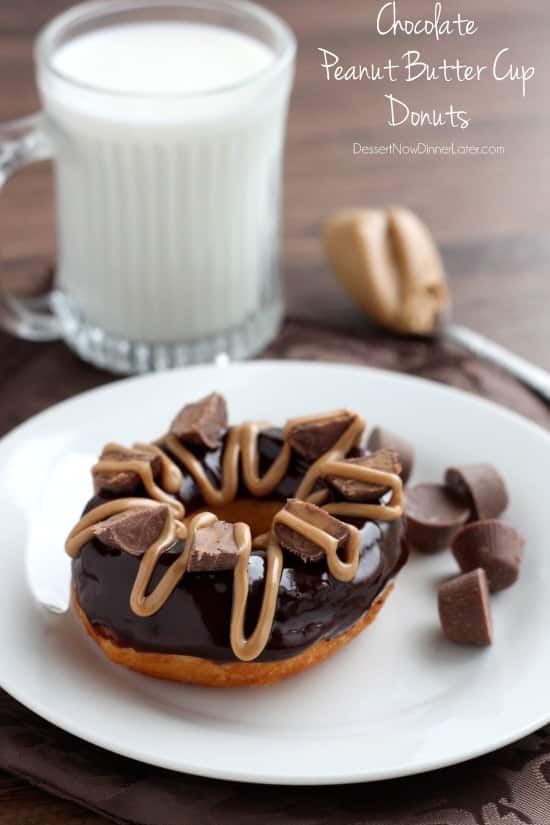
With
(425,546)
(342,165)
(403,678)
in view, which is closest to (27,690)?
(403,678)

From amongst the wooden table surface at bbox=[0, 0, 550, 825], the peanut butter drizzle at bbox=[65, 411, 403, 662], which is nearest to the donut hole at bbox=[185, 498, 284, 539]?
the peanut butter drizzle at bbox=[65, 411, 403, 662]

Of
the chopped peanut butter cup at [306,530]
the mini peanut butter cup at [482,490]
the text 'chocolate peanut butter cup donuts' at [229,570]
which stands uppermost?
the chopped peanut butter cup at [306,530]

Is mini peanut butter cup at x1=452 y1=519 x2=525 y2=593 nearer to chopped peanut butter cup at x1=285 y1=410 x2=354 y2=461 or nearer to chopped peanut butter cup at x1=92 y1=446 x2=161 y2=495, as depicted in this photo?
chopped peanut butter cup at x1=285 y1=410 x2=354 y2=461

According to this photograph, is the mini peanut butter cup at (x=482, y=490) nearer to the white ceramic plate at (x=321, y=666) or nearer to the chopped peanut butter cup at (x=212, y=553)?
the white ceramic plate at (x=321, y=666)

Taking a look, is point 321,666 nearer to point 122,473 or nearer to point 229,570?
point 229,570

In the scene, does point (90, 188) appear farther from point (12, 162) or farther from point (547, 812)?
point (547, 812)

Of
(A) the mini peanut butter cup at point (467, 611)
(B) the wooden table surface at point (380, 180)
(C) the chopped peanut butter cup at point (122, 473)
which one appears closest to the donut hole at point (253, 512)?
(C) the chopped peanut butter cup at point (122, 473)

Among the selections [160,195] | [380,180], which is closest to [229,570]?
[160,195]
